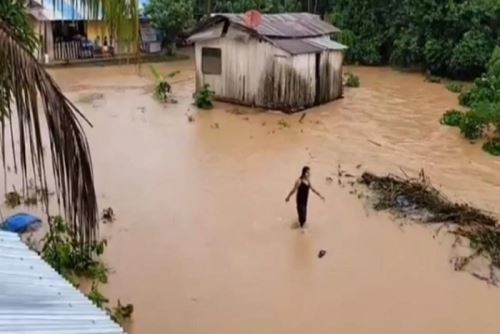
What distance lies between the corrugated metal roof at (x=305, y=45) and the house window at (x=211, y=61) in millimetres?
2119

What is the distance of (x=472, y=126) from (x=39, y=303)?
576 inches

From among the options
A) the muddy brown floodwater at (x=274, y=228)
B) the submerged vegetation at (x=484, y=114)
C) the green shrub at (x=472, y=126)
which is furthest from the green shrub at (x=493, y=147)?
the green shrub at (x=472, y=126)

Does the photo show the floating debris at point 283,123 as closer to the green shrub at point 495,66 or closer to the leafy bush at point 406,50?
the green shrub at point 495,66

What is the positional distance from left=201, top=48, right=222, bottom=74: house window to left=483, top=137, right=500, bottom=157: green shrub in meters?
8.61

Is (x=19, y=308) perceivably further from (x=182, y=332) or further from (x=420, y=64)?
(x=420, y=64)

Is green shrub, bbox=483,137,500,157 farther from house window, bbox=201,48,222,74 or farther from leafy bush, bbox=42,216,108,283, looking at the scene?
leafy bush, bbox=42,216,108,283

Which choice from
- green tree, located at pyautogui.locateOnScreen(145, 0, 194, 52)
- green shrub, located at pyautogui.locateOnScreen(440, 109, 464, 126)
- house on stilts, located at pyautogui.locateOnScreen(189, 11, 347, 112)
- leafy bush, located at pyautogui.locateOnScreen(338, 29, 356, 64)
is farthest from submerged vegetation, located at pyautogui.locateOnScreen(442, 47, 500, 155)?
green tree, located at pyautogui.locateOnScreen(145, 0, 194, 52)

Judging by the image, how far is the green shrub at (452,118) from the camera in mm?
18062

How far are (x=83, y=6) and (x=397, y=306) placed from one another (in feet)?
19.7

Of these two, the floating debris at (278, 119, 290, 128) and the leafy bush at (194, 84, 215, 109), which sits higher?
the leafy bush at (194, 84, 215, 109)

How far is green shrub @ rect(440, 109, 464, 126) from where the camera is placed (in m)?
18.1

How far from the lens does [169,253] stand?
9.99 meters

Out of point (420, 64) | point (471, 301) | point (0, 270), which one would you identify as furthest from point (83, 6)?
point (420, 64)

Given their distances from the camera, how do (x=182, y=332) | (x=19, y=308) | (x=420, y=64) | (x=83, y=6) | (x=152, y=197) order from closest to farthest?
(x=19, y=308) < (x=83, y=6) < (x=182, y=332) < (x=152, y=197) < (x=420, y=64)
